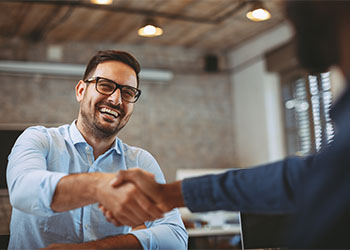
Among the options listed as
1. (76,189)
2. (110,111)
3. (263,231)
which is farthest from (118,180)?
(263,231)

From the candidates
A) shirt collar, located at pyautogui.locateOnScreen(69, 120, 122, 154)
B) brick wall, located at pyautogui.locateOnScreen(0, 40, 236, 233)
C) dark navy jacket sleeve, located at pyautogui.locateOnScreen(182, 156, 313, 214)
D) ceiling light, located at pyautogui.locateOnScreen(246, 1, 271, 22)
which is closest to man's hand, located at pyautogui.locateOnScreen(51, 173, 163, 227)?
dark navy jacket sleeve, located at pyautogui.locateOnScreen(182, 156, 313, 214)

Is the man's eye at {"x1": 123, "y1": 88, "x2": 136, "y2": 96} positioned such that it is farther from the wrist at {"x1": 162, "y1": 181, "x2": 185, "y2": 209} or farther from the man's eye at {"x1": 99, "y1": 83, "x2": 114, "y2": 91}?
the wrist at {"x1": 162, "y1": 181, "x2": 185, "y2": 209}

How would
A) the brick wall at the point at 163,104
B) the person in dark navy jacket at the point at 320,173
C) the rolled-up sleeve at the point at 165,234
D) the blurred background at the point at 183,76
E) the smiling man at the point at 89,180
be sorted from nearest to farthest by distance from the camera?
the person in dark navy jacket at the point at 320,173
the smiling man at the point at 89,180
the rolled-up sleeve at the point at 165,234
the blurred background at the point at 183,76
the brick wall at the point at 163,104

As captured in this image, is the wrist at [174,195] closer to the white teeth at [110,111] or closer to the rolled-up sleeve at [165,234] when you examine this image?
the rolled-up sleeve at [165,234]

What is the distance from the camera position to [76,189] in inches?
42.9

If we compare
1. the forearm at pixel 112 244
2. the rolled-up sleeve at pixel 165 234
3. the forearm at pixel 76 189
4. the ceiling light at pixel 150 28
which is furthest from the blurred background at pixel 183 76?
the forearm at pixel 76 189

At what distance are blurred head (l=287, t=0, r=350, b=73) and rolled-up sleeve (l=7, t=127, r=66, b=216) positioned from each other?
2.21 feet

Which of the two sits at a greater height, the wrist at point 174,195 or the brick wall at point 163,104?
the brick wall at point 163,104

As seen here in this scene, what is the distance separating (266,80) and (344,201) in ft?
16.8

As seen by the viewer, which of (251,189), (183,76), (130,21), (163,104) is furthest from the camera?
(183,76)

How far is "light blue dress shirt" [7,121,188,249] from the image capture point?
47.5 inches

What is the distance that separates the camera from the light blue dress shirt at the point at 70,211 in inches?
47.5

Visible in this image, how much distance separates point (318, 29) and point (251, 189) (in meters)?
0.42

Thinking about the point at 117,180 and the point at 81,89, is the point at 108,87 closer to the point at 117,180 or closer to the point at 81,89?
the point at 81,89
